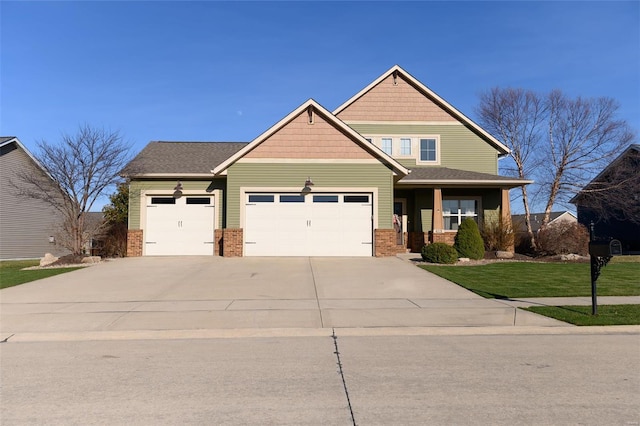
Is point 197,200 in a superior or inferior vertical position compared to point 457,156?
inferior

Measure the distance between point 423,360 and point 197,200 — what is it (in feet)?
50.4

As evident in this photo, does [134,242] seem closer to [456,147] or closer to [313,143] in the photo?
[313,143]

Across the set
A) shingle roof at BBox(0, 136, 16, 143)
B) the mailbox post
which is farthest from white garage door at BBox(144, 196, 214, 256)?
the mailbox post

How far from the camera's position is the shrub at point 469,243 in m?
17.4

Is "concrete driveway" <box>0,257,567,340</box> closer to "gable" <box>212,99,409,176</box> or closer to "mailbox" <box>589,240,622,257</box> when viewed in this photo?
"mailbox" <box>589,240,622,257</box>

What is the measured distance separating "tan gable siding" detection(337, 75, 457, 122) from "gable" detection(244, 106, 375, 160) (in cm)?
547

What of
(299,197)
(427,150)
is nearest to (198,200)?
(299,197)

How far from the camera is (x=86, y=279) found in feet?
42.4

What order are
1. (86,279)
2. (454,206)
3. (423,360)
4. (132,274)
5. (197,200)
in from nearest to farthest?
(423,360) → (86,279) → (132,274) → (197,200) → (454,206)

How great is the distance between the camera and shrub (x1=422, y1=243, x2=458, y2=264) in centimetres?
1647

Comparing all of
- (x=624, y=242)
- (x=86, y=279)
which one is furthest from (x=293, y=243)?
(x=624, y=242)

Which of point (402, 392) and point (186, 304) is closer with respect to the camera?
point (402, 392)

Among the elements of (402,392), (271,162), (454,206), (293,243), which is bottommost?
(402,392)

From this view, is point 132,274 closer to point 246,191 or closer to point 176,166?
point 246,191
